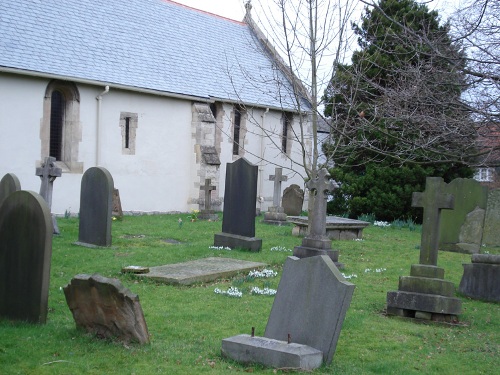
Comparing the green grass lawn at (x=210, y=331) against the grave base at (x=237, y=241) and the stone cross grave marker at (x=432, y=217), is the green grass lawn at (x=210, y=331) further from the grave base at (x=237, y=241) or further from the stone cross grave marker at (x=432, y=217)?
the stone cross grave marker at (x=432, y=217)

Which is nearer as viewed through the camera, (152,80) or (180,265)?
(180,265)

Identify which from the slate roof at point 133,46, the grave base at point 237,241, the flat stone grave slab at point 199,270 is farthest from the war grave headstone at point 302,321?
the slate roof at point 133,46

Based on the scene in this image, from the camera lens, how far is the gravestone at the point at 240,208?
13523 millimetres

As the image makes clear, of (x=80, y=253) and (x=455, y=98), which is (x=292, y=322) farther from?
(x=80, y=253)

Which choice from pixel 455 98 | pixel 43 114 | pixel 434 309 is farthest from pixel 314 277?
pixel 43 114

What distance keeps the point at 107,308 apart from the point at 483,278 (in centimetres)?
640

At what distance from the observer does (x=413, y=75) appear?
10.2 metres

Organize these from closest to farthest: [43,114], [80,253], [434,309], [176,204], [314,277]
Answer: [314,277], [434,309], [80,253], [43,114], [176,204]

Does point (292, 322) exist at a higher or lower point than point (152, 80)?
lower

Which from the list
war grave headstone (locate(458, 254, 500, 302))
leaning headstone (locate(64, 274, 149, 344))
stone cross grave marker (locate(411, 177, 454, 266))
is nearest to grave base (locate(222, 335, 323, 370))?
leaning headstone (locate(64, 274, 149, 344))

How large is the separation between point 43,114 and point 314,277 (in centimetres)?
1589

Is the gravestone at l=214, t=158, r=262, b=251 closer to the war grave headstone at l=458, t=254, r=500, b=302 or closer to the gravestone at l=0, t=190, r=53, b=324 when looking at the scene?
the war grave headstone at l=458, t=254, r=500, b=302

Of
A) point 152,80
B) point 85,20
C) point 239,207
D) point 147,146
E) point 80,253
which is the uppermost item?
point 85,20

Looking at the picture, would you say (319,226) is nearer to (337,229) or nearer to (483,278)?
(483,278)
